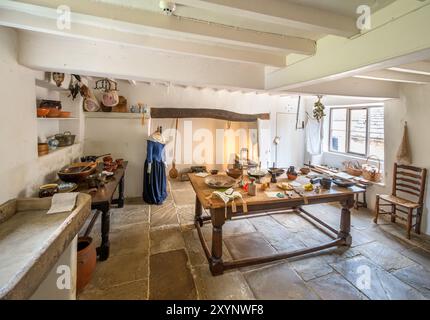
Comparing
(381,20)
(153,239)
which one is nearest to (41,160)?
(153,239)

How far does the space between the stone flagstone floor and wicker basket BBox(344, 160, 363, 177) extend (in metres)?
1.26

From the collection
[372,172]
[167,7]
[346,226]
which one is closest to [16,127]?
[167,7]

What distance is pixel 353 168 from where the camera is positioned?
187 inches

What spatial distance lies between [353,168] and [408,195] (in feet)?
3.83

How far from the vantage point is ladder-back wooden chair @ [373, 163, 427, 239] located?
3340mm

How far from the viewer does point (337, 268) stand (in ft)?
8.08

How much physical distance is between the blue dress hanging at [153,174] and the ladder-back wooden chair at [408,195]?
13.2 ft

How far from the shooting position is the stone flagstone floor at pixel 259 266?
2086 mm

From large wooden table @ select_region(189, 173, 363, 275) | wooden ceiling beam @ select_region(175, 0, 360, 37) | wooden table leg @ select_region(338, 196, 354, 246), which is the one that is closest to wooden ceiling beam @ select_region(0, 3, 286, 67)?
wooden ceiling beam @ select_region(175, 0, 360, 37)

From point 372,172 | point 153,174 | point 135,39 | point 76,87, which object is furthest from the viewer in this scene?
point 372,172

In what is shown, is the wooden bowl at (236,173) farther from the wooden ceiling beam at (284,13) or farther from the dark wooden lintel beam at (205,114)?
the dark wooden lintel beam at (205,114)

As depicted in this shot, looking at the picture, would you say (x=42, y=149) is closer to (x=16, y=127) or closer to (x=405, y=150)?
(x=16, y=127)

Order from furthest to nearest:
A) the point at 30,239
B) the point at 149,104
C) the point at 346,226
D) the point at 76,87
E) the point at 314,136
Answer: the point at 314,136, the point at 149,104, the point at 76,87, the point at 346,226, the point at 30,239
